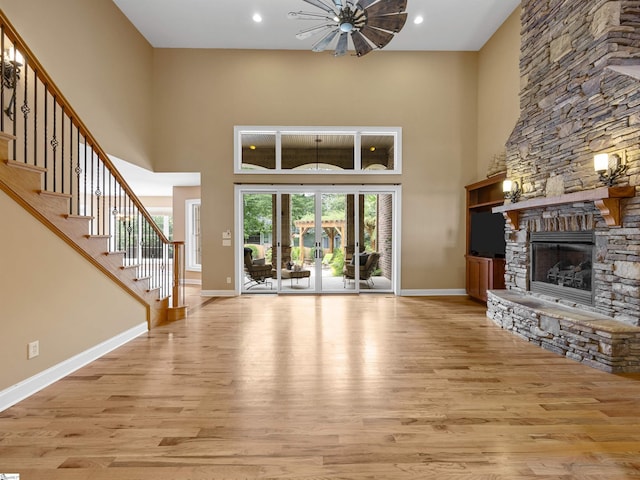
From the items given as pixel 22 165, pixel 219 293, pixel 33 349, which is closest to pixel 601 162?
pixel 22 165

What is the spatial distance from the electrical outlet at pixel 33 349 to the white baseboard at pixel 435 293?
19.8ft

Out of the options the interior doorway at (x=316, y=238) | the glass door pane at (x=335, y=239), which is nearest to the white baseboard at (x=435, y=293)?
the interior doorway at (x=316, y=238)

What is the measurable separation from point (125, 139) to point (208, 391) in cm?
533

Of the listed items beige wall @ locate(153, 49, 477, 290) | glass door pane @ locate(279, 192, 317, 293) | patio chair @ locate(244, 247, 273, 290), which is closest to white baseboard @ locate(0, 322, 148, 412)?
patio chair @ locate(244, 247, 273, 290)

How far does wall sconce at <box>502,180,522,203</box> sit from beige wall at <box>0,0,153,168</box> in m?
6.83

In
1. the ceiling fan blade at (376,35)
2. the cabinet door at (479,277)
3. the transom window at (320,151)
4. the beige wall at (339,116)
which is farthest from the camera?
the transom window at (320,151)

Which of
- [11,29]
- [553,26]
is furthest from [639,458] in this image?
[11,29]

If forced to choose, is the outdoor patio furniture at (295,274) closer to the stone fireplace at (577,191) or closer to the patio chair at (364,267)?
the patio chair at (364,267)

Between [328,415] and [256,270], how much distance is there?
4.96m

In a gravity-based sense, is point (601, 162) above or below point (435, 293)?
above

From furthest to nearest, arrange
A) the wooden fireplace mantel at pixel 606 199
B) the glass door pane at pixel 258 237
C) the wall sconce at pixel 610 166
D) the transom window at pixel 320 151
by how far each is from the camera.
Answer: the glass door pane at pixel 258 237 < the transom window at pixel 320 151 < the wall sconce at pixel 610 166 < the wooden fireplace mantel at pixel 606 199

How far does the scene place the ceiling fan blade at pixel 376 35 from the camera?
4.16m

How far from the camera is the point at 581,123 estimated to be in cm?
381

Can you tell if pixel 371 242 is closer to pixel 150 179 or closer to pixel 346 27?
pixel 346 27
